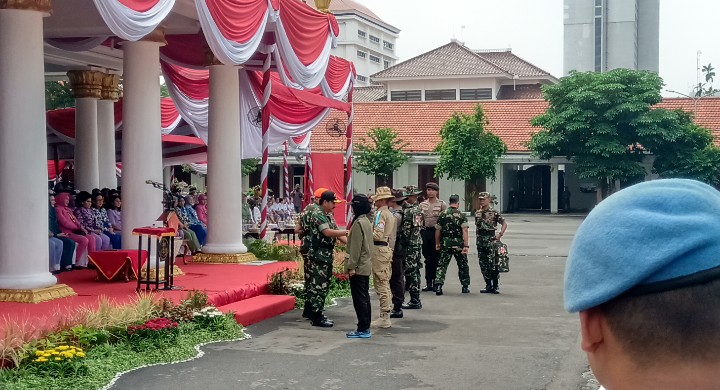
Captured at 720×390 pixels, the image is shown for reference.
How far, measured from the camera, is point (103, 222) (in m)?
14.2

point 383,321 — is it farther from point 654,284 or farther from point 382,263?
point 654,284

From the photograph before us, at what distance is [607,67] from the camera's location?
3484 inches

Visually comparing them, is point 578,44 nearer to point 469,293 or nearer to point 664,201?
point 469,293

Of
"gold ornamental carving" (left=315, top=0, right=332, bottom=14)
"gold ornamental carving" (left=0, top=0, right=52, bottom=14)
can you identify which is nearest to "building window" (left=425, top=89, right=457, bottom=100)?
"gold ornamental carving" (left=315, top=0, right=332, bottom=14)

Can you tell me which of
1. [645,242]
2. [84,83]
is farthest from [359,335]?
[84,83]

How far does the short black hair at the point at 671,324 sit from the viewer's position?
1.02m

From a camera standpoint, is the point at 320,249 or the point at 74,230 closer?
the point at 320,249

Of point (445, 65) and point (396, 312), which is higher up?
point (445, 65)

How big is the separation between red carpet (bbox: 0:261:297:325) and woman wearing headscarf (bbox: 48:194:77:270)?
0.19 metres

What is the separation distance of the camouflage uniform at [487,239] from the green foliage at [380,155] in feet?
85.1

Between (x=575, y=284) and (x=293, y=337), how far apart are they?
8.31 meters

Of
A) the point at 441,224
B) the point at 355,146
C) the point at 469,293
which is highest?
the point at 355,146

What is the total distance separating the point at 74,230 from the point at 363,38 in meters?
78.6

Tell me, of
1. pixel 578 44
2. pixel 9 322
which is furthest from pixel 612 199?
pixel 578 44
